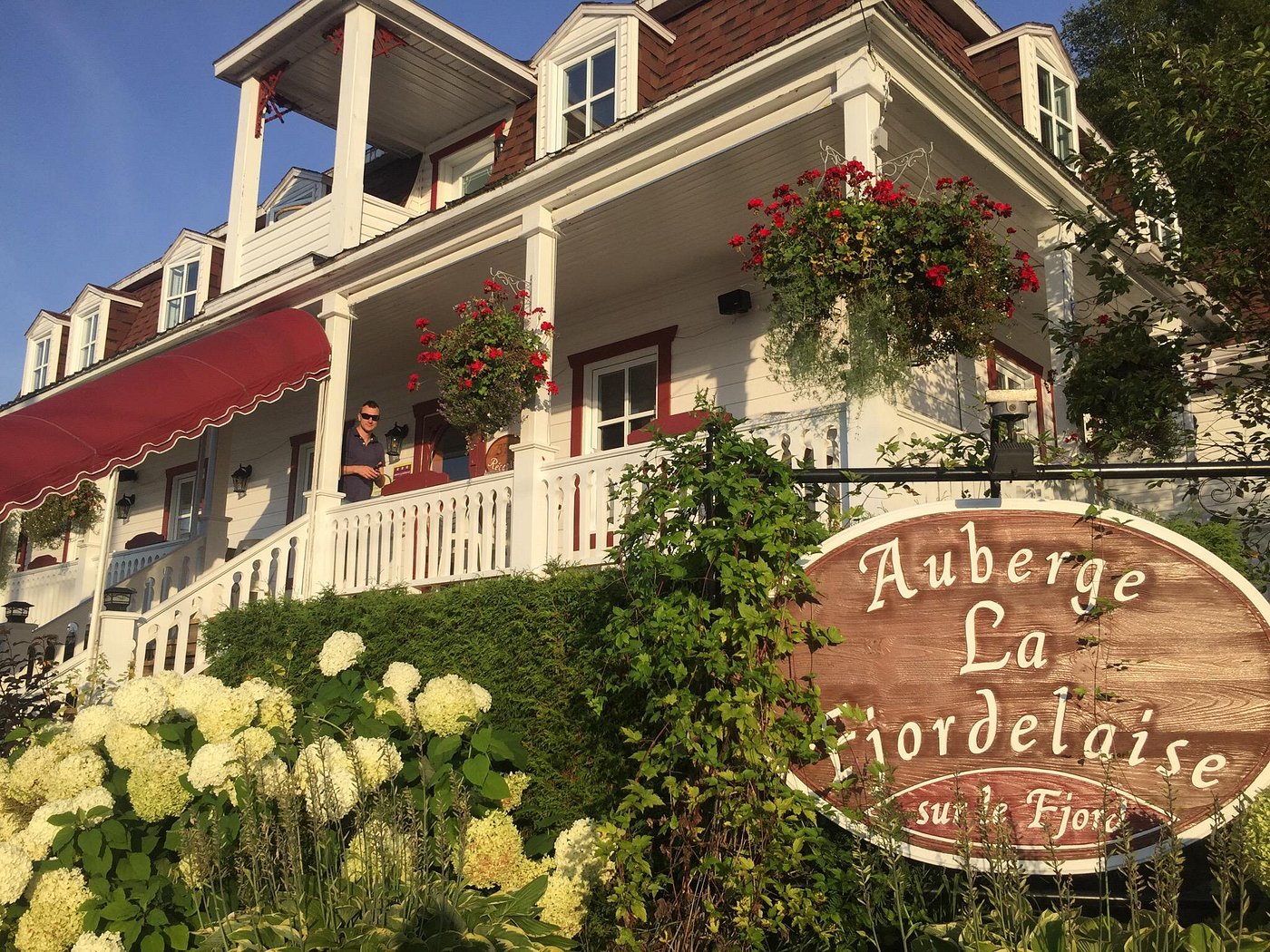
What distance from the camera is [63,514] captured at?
12.2 metres

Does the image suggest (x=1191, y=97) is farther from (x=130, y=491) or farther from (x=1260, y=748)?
(x=130, y=491)

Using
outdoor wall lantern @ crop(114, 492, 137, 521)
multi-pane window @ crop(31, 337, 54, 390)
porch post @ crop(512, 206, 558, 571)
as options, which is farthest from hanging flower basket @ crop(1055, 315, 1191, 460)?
multi-pane window @ crop(31, 337, 54, 390)

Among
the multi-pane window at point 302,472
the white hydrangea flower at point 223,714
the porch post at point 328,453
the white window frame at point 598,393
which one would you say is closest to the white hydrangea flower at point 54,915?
the white hydrangea flower at point 223,714

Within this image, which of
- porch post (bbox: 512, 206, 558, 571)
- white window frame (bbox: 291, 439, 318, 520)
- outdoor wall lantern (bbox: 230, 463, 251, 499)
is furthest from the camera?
outdoor wall lantern (bbox: 230, 463, 251, 499)

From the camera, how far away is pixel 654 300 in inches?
408

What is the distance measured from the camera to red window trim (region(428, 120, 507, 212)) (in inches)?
437

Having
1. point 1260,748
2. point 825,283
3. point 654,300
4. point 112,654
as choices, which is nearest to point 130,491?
point 112,654

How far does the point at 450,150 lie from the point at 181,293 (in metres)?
6.00

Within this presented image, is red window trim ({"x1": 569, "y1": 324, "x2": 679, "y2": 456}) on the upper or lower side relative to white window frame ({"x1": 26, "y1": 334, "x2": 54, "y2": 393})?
lower

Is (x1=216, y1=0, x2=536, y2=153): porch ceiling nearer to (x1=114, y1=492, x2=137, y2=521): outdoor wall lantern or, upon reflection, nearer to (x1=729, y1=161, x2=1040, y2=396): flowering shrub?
(x1=729, y1=161, x2=1040, y2=396): flowering shrub

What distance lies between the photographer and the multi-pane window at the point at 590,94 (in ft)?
31.1

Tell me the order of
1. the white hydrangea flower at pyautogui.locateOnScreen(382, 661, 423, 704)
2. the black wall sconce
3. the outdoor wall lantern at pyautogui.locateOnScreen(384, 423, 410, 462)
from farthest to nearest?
the outdoor wall lantern at pyautogui.locateOnScreen(384, 423, 410, 462)
the black wall sconce
the white hydrangea flower at pyautogui.locateOnScreen(382, 661, 423, 704)

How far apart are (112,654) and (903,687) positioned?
314 inches

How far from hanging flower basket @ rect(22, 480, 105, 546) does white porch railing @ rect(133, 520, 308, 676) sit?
3.41 meters
